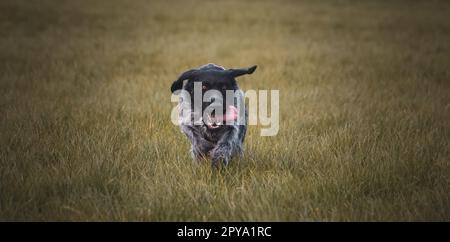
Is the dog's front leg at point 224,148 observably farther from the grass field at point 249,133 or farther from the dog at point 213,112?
the grass field at point 249,133

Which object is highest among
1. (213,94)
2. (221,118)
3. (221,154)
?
(213,94)

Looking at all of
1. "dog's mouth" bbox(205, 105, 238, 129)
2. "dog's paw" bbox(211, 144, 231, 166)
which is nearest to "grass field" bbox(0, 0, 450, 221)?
"dog's paw" bbox(211, 144, 231, 166)

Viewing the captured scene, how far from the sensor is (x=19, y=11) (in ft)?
47.8

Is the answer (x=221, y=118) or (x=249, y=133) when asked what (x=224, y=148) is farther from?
(x=249, y=133)

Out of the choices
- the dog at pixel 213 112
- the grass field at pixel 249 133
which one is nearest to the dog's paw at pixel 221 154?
the dog at pixel 213 112

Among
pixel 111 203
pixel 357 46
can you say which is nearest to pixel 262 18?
pixel 357 46

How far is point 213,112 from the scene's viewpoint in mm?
3672

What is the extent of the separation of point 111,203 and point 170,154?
111 centimetres

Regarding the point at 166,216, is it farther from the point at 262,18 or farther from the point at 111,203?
the point at 262,18

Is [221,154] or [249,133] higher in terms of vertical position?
[249,133]

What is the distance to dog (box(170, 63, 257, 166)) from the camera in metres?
3.64

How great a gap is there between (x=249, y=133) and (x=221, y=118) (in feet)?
5.04

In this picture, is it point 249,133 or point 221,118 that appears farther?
point 249,133

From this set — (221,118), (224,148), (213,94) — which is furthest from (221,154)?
(213,94)
